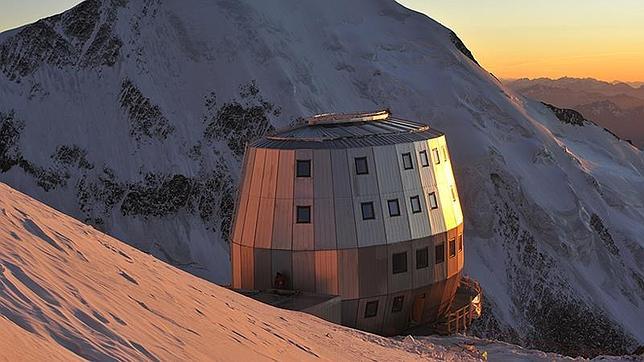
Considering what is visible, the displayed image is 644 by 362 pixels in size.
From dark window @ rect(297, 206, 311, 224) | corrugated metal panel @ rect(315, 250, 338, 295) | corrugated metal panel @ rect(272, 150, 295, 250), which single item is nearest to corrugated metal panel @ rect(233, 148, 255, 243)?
corrugated metal panel @ rect(272, 150, 295, 250)

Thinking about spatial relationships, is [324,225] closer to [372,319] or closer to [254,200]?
[254,200]

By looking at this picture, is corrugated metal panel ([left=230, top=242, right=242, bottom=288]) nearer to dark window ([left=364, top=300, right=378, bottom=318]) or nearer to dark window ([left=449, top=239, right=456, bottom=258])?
dark window ([left=364, top=300, right=378, bottom=318])

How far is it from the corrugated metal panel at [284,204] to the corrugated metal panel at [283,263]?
0.21 meters

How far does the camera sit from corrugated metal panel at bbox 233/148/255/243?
2784cm

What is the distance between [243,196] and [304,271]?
4.18 m

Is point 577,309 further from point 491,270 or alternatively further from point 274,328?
point 274,328

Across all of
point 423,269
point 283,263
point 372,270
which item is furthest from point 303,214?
point 423,269

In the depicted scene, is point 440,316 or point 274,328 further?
point 440,316

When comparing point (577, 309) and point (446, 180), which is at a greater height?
point (446, 180)

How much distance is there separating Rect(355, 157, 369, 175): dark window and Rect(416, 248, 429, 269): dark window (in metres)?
3.53

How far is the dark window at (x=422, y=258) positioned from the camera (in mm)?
26641

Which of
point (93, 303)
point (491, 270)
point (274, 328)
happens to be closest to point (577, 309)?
point (491, 270)

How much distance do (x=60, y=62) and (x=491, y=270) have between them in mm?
43830

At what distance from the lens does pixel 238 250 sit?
2778cm
